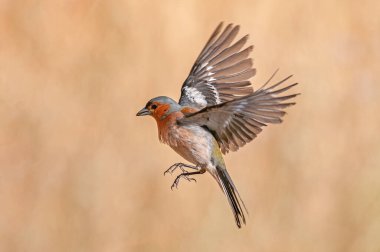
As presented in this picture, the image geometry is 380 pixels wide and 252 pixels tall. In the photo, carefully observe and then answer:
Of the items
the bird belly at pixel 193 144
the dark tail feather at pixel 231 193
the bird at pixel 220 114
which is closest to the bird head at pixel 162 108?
the bird at pixel 220 114

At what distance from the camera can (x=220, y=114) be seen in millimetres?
3971

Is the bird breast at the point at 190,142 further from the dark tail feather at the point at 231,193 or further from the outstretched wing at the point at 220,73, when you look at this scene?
the outstretched wing at the point at 220,73

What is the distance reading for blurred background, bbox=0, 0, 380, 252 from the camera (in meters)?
5.71

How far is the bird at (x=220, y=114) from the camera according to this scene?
143 inches

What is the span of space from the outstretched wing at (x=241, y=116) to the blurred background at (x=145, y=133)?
1797 mm

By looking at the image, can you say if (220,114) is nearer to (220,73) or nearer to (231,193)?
(231,193)

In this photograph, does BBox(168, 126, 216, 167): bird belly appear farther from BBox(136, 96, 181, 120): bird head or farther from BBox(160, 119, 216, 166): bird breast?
BBox(136, 96, 181, 120): bird head

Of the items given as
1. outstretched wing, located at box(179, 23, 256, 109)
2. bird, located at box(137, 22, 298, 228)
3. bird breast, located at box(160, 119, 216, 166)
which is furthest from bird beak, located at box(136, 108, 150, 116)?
outstretched wing, located at box(179, 23, 256, 109)

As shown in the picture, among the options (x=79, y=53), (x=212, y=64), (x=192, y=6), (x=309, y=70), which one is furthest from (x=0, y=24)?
(x=309, y=70)

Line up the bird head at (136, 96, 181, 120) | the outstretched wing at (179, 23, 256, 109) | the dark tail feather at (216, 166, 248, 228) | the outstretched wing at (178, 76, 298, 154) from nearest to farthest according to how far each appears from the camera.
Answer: the outstretched wing at (178, 76, 298, 154) → the dark tail feather at (216, 166, 248, 228) → the bird head at (136, 96, 181, 120) → the outstretched wing at (179, 23, 256, 109)

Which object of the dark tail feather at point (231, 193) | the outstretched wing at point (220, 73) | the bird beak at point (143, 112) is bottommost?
the dark tail feather at point (231, 193)

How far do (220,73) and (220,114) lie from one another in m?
0.63

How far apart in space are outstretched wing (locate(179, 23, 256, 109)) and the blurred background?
1.27 metres

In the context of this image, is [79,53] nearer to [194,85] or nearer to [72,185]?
[72,185]
